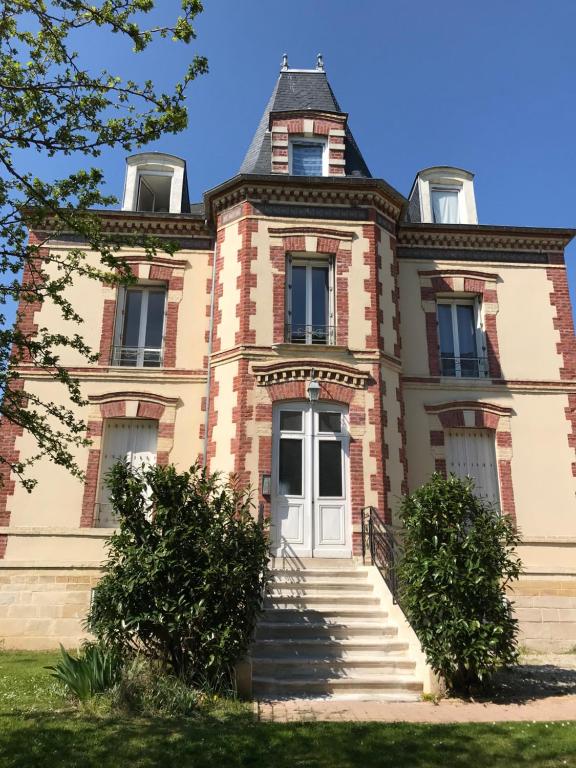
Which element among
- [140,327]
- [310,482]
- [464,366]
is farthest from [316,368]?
[140,327]

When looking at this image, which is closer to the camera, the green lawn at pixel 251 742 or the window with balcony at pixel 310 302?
the green lawn at pixel 251 742

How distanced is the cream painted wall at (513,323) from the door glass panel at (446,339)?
0.46 metres

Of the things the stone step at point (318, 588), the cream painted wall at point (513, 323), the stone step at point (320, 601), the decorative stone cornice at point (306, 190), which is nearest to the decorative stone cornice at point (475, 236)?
the cream painted wall at point (513, 323)

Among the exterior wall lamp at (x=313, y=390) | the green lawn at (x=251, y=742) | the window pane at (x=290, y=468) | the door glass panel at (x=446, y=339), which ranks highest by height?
the door glass panel at (x=446, y=339)

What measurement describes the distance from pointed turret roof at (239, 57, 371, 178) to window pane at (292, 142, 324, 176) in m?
0.53

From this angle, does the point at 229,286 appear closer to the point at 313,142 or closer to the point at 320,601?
the point at 313,142

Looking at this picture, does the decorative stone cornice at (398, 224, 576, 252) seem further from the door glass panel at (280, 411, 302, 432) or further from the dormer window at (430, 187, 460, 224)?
the door glass panel at (280, 411, 302, 432)

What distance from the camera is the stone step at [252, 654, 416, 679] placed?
7.04 m

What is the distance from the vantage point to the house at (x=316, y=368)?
1042 centimetres

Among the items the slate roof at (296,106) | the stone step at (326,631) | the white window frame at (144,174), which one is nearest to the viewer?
the stone step at (326,631)

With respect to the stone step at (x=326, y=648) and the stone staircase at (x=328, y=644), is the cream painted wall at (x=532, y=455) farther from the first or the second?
the stone step at (x=326, y=648)

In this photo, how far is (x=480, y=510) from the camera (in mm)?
7582

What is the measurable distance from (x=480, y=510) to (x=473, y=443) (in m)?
4.79

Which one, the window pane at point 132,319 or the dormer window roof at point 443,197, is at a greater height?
the dormer window roof at point 443,197
